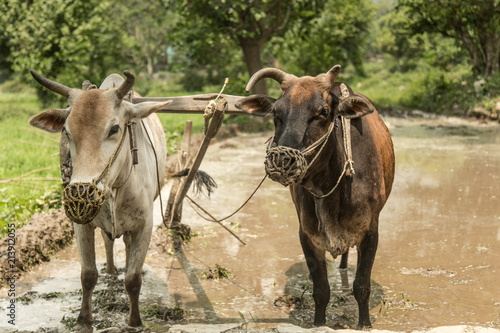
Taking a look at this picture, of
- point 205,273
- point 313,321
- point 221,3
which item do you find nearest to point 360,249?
point 313,321

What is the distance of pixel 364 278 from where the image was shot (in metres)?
4.33

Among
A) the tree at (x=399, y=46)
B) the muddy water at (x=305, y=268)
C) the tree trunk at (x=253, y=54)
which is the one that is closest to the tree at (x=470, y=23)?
the tree trunk at (x=253, y=54)

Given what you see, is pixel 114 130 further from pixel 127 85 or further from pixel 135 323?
pixel 135 323

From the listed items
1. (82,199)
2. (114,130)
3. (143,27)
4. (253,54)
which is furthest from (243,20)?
(143,27)

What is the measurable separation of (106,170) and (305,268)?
9.90 ft

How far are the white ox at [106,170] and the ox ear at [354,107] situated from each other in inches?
50.4

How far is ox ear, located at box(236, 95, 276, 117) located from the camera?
4117 millimetres

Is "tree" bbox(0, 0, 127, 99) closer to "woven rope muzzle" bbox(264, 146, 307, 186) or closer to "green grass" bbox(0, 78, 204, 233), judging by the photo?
"green grass" bbox(0, 78, 204, 233)

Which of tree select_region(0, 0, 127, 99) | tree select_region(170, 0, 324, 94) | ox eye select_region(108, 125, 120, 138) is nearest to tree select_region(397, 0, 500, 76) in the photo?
tree select_region(170, 0, 324, 94)

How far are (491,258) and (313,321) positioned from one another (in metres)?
2.39

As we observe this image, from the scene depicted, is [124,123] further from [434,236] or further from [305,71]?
[305,71]

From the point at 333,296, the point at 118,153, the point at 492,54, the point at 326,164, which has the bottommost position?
the point at 333,296

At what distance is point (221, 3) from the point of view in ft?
45.4

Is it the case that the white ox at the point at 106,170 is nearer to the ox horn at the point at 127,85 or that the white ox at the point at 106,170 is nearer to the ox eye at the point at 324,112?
the ox horn at the point at 127,85
